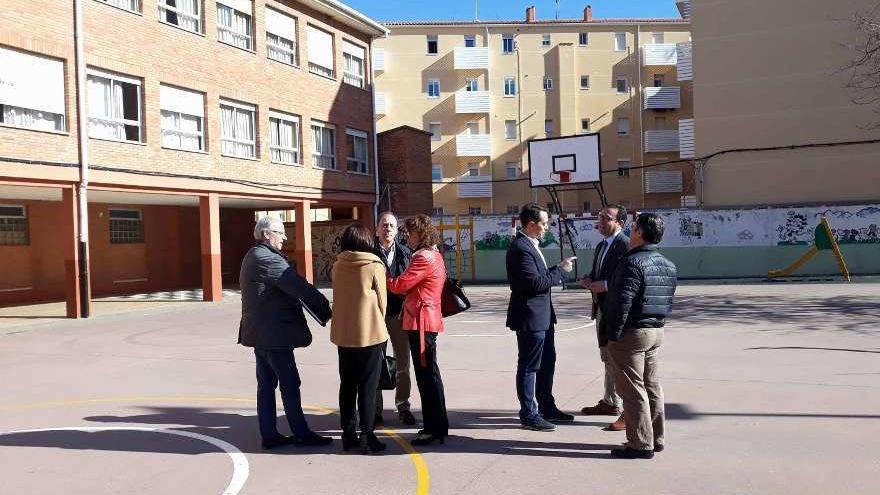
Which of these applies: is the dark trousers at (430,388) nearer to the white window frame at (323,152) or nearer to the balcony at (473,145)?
the white window frame at (323,152)

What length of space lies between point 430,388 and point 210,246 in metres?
16.3

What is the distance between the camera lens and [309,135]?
25.4 m

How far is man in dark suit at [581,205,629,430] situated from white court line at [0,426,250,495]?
2.97m

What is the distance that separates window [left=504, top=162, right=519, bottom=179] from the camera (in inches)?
1967

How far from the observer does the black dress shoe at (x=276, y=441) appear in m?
5.95

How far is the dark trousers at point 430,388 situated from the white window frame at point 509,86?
4589 centimetres

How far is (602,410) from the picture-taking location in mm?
→ 6820

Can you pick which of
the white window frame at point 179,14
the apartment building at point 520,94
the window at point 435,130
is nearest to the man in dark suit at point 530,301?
the white window frame at point 179,14

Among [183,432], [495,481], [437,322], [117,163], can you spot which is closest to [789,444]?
[495,481]

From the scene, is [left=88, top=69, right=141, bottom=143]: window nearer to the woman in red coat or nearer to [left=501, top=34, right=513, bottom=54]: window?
the woman in red coat

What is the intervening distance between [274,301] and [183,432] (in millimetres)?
1576

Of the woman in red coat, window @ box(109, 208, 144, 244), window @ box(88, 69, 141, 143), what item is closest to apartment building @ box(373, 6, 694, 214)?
window @ box(109, 208, 144, 244)

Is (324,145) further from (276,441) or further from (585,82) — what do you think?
(585,82)

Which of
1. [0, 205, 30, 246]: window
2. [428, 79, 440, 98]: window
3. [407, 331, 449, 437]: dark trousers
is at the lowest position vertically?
[407, 331, 449, 437]: dark trousers
